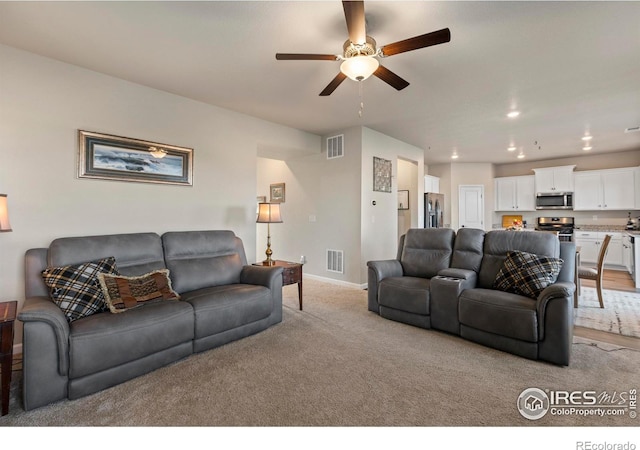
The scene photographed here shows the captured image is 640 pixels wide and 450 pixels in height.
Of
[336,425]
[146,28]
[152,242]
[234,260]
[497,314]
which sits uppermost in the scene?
[146,28]

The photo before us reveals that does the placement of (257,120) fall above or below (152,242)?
above

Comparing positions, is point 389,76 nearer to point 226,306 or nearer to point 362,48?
point 362,48

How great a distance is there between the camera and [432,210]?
7.00 meters

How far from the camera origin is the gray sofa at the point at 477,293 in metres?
2.40

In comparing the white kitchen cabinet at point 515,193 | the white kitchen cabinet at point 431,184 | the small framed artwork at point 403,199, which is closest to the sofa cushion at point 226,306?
the small framed artwork at point 403,199

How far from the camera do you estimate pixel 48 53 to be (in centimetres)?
271

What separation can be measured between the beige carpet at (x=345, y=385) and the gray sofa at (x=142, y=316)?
11cm

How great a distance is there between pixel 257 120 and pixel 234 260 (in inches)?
87.4

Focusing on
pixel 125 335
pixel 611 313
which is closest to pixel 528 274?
pixel 611 313

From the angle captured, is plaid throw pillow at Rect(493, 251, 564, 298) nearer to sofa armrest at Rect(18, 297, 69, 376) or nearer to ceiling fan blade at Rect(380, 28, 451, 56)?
ceiling fan blade at Rect(380, 28, 451, 56)

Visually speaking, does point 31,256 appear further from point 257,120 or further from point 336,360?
point 257,120

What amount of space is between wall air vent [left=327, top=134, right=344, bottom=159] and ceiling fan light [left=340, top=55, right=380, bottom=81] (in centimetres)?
299

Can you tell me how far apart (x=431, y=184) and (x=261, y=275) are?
6.22 meters
